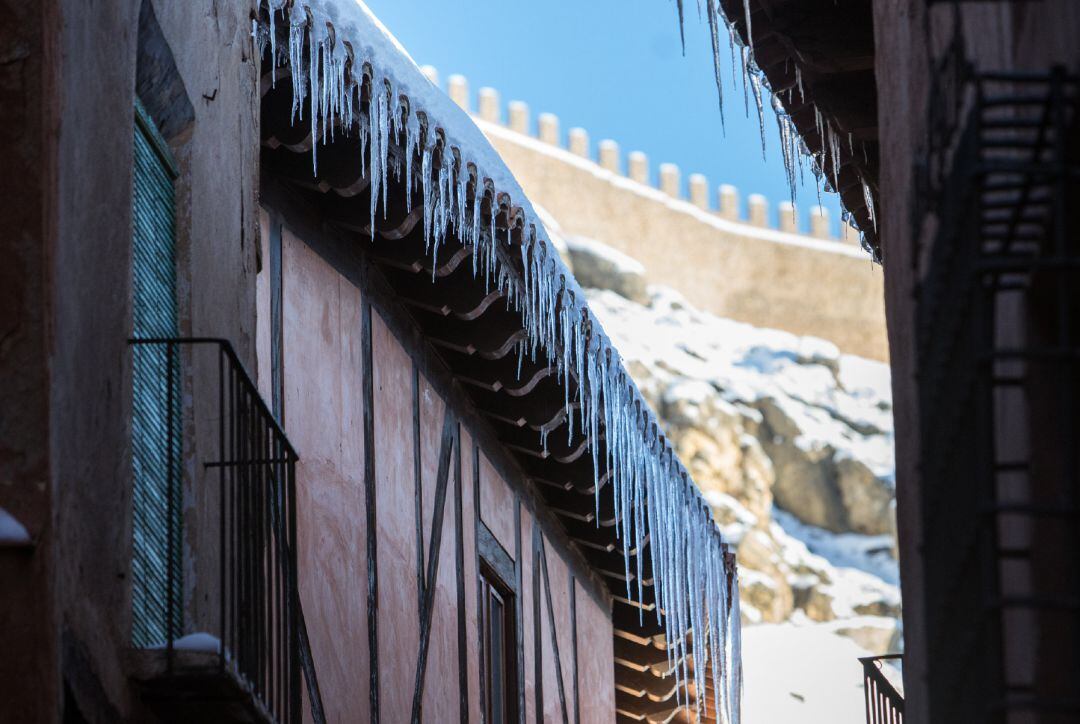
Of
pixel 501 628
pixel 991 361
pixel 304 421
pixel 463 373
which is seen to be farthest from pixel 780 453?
pixel 991 361

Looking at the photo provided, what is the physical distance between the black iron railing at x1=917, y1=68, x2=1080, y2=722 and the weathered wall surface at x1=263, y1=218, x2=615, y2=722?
4.93 metres

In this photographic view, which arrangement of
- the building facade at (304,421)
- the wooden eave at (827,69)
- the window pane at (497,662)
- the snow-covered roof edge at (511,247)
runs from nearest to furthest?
the building facade at (304,421), the wooden eave at (827,69), the snow-covered roof edge at (511,247), the window pane at (497,662)

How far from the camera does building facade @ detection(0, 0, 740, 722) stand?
6.19 metres

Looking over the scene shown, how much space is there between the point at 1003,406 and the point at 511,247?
612cm

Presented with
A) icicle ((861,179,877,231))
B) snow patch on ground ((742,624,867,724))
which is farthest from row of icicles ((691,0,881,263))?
snow patch on ground ((742,624,867,724))

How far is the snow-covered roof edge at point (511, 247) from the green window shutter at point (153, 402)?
184 cm

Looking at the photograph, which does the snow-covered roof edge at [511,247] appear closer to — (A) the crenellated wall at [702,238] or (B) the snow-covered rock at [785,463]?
(B) the snow-covered rock at [785,463]

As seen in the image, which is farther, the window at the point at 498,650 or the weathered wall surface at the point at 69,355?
the window at the point at 498,650

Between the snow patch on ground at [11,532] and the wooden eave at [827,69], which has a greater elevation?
the wooden eave at [827,69]

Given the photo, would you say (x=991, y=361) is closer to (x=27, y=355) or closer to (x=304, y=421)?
(x=27, y=355)

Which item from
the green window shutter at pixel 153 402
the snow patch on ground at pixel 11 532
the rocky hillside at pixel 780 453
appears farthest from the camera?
the rocky hillside at pixel 780 453

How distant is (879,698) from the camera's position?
1181cm

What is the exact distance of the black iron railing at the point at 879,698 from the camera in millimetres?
11289

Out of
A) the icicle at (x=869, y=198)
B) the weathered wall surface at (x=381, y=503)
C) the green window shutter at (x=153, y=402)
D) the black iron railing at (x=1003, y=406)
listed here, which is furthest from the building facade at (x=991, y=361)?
the weathered wall surface at (x=381, y=503)
